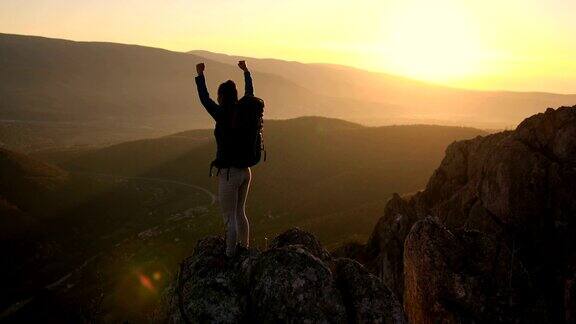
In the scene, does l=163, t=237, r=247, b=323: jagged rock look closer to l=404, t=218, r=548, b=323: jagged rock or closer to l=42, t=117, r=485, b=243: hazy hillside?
l=404, t=218, r=548, b=323: jagged rock

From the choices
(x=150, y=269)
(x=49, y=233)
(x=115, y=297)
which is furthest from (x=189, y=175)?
(x=115, y=297)

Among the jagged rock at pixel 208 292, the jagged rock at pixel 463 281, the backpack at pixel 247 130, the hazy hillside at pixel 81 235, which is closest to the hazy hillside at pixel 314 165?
the hazy hillside at pixel 81 235

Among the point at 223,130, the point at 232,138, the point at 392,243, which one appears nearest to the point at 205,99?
the point at 223,130

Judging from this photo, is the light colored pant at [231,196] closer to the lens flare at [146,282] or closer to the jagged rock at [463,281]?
the jagged rock at [463,281]

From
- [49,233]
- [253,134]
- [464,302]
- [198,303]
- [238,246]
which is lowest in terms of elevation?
[49,233]

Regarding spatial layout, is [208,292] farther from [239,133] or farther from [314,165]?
[314,165]

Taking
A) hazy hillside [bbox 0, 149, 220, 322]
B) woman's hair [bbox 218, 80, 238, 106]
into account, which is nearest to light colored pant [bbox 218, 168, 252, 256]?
woman's hair [bbox 218, 80, 238, 106]

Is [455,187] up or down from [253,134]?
down

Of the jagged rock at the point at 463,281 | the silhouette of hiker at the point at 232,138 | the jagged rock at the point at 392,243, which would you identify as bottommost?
the jagged rock at the point at 392,243

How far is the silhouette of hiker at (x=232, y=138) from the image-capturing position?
10.5 m

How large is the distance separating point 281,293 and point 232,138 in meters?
3.51

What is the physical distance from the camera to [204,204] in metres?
72.4

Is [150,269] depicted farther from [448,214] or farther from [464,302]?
[464,302]

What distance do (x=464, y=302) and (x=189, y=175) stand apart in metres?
84.6
